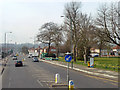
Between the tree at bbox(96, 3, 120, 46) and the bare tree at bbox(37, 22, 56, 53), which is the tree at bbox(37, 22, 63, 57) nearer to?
the bare tree at bbox(37, 22, 56, 53)

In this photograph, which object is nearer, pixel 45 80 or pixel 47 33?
pixel 45 80

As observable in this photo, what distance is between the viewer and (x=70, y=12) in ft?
159

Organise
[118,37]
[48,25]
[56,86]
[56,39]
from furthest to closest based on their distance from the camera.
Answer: [48,25]
[56,39]
[118,37]
[56,86]

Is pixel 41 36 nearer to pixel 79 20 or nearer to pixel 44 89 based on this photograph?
pixel 79 20

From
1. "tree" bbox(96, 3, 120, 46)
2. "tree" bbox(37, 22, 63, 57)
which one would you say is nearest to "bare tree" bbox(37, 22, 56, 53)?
"tree" bbox(37, 22, 63, 57)

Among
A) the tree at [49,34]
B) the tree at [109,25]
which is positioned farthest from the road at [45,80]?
the tree at [49,34]

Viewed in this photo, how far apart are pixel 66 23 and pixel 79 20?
3674 millimetres

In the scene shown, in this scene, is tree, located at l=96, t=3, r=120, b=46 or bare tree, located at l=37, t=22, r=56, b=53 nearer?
tree, located at l=96, t=3, r=120, b=46

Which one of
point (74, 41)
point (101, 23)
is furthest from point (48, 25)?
point (101, 23)

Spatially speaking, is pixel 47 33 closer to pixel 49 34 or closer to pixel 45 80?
pixel 49 34

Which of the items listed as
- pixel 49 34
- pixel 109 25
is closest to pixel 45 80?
pixel 109 25

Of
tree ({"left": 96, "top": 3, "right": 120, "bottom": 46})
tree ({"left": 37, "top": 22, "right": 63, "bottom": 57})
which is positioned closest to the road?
tree ({"left": 96, "top": 3, "right": 120, "bottom": 46})

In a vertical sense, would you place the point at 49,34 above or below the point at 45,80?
above

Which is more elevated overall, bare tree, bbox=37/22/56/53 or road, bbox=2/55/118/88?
bare tree, bbox=37/22/56/53
